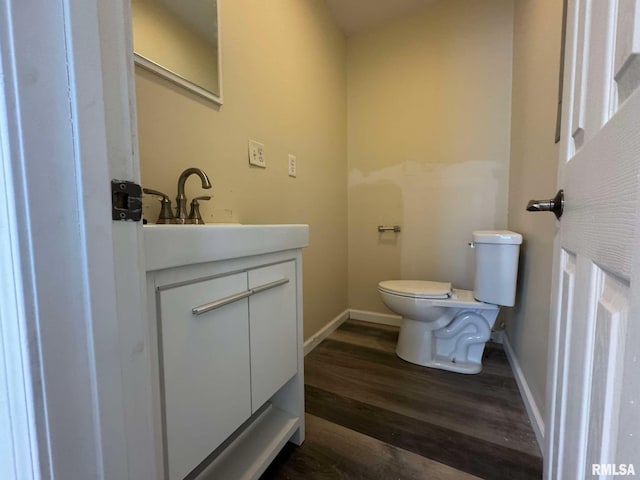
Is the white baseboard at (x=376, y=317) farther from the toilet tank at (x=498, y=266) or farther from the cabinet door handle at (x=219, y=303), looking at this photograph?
the cabinet door handle at (x=219, y=303)

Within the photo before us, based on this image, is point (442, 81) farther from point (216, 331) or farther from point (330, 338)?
point (216, 331)

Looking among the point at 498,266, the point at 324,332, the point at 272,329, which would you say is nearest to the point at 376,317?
the point at 324,332

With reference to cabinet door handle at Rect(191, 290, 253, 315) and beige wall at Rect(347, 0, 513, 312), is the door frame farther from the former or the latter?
beige wall at Rect(347, 0, 513, 312)

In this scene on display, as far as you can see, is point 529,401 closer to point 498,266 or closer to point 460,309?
point 460,309

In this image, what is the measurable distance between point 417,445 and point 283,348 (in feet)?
2.12

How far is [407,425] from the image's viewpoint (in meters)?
1.12

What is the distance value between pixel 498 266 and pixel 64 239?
1702 millimetres

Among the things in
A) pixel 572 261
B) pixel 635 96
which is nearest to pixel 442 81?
pixel 572 261

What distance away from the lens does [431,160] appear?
6.50 ft

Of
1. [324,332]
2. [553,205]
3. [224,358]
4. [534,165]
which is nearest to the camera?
[553,205]

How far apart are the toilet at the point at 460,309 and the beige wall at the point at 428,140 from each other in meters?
0.42

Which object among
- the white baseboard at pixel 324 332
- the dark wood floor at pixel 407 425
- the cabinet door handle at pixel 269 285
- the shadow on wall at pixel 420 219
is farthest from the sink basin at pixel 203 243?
the shadow on wall at pixel 420 219

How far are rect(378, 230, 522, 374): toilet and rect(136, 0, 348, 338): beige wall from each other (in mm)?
620

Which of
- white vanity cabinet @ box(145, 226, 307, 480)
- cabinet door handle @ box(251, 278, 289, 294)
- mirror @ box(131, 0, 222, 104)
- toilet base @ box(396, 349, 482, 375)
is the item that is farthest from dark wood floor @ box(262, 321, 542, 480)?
mirror @ box(131, 0, 222, 104)
